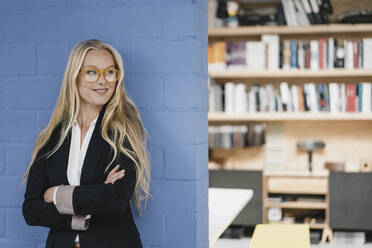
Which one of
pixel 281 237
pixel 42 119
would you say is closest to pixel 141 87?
pixel 42 119

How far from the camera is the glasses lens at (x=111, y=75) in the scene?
5.50 ft

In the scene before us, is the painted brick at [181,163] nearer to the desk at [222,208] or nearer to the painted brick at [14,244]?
the desk at [222,208]

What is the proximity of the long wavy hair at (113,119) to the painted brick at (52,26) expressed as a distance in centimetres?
12

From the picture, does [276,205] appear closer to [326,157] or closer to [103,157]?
[326,157]

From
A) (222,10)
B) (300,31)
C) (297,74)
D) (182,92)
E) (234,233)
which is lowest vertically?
(234,233)

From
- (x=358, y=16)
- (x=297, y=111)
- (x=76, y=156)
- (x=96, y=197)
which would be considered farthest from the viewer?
(x=297, y=111)

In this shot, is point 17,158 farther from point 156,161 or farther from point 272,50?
point 272,50

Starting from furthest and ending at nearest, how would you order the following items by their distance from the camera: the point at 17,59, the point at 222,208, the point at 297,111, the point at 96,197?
the point at 297,111
the point at 222,208
the point at 17,59
the point at 96,197

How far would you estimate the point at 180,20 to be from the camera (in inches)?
67.6

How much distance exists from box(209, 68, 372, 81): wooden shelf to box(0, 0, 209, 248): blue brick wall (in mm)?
3590

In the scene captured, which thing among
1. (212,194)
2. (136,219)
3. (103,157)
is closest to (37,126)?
(103,157)

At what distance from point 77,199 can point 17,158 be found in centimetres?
45

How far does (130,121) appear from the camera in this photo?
170 cm

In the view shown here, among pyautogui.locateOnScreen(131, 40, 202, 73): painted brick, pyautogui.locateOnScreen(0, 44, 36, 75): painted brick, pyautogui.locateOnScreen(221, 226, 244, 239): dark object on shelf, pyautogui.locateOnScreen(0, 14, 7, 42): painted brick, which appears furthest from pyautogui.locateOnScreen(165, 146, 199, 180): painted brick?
pyautogui.locateOnScreen(221, 226, 244, 239): dark object on shelf
